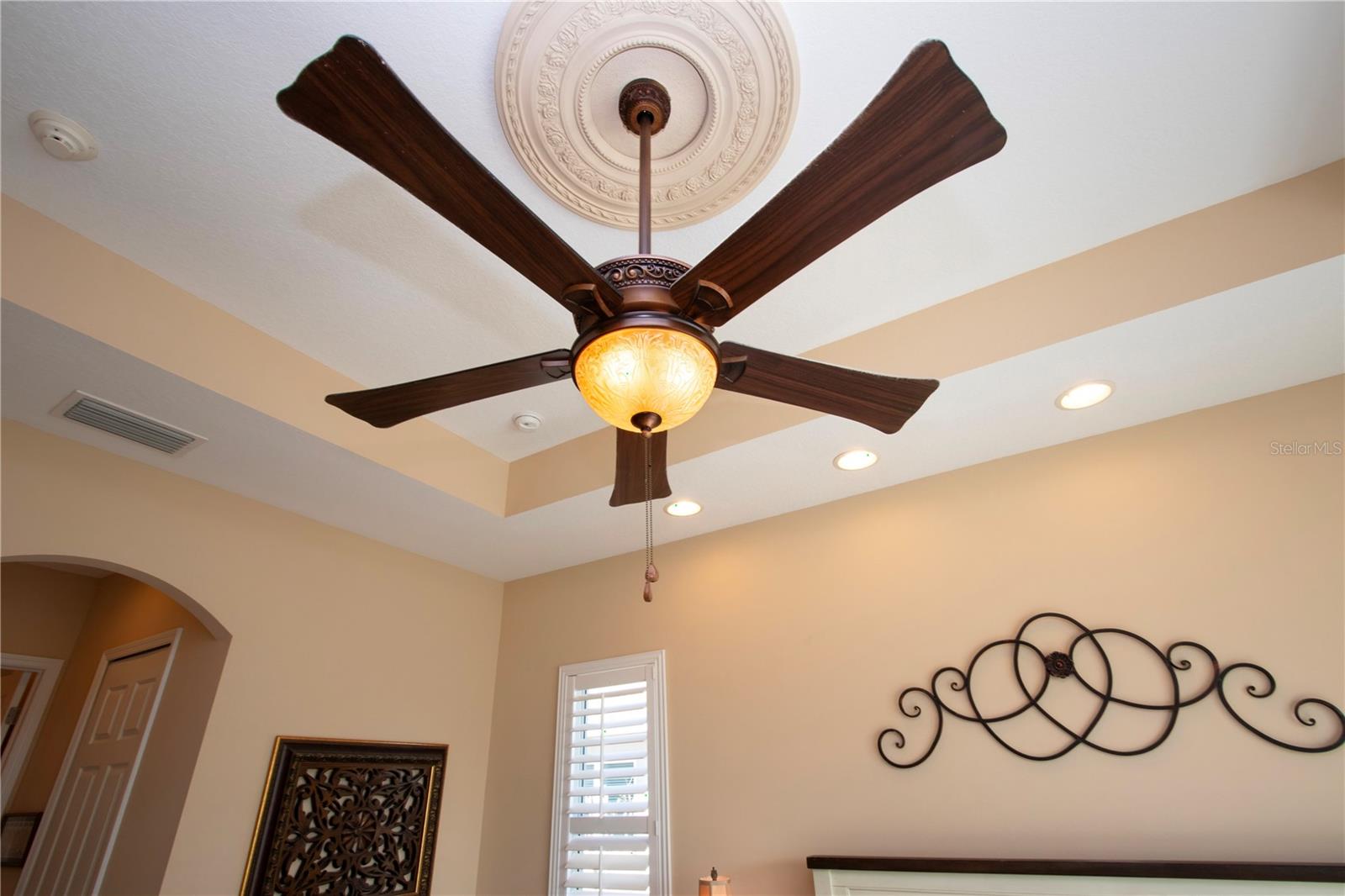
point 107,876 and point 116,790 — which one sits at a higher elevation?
point 116,790

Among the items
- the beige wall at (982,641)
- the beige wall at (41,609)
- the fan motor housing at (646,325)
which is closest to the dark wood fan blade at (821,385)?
the fan motor housing at (646,325)

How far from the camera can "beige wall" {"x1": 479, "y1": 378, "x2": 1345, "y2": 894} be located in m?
1.82

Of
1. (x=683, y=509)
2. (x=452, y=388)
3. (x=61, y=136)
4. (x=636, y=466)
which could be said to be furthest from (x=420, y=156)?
(x=683, y=509)

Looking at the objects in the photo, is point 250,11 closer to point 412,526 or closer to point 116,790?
point 412,526

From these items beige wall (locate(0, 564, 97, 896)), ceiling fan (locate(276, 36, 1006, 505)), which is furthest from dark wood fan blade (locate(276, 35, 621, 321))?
beige wall (locate(0, 564, 97, 896))

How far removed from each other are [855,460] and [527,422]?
1237mm

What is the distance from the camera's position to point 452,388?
1365 millimetres

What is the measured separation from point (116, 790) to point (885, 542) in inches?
119

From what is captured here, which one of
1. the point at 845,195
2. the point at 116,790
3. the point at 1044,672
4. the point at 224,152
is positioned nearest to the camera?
the point at 845,195

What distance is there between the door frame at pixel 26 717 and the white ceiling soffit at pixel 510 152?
2824 mm

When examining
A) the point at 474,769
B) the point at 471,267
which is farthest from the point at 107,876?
the point at 471,267

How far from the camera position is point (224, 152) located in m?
1.59

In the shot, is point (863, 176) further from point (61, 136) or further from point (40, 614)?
point (40, 614)

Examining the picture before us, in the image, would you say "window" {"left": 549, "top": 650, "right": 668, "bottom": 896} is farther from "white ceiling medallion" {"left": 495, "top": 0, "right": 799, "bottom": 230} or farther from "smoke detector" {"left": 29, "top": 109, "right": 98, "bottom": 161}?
"smoke detector" {"left": 29, "top": 109, "right": 98, "bottom": 161}
